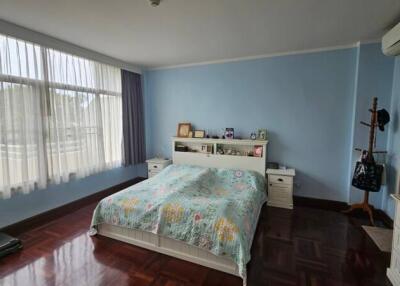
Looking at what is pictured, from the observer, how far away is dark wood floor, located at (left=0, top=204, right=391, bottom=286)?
187cm

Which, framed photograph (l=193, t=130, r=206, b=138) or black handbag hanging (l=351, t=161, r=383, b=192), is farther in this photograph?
framed photograph (l=193, t=130, r=206, b=138)

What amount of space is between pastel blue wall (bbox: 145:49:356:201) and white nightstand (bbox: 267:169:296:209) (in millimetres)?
342

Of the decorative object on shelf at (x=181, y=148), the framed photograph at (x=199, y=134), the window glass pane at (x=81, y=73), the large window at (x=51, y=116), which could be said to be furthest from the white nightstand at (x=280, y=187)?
the window glass pane at (x=81, y=73)

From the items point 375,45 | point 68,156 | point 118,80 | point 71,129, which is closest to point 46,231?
point 68,156

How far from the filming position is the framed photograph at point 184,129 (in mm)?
4235

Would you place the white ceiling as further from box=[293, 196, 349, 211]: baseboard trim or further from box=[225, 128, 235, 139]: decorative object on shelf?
box=[293, 196, 349, 211]: baseboard trim

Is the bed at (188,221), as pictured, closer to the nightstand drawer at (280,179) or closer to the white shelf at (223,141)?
the nightstand drawer at (280,179)

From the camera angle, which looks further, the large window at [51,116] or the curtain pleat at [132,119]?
the curtain pleat at [132,119]

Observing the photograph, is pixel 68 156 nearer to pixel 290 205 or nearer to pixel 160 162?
pixel 160 162

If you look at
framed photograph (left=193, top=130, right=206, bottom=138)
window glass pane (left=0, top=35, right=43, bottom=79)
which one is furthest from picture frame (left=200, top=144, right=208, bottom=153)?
window glass pane (left=0, top=35, right=43, bottom=79)

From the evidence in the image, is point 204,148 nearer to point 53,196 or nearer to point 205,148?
point 205,148

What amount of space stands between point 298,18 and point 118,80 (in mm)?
3102

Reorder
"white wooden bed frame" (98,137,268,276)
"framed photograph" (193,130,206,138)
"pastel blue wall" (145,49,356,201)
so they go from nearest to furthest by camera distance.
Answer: "white wooden bed frame" (98,137,268,276) < "pastel blue wall" (145,49,356,201) < "framed photograph" (193,130,206,138)

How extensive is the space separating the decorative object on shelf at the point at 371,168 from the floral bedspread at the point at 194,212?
1.35 metres
